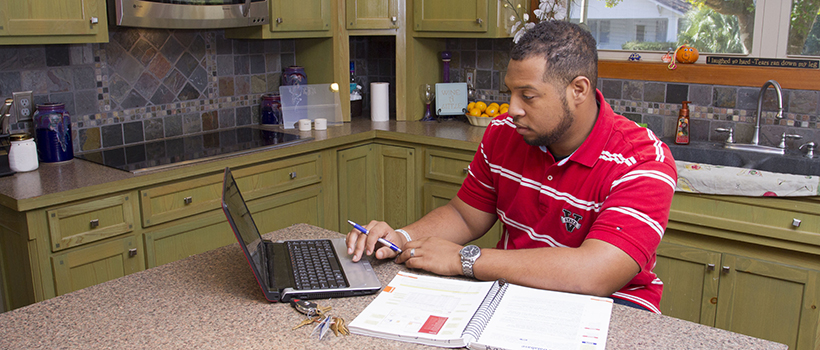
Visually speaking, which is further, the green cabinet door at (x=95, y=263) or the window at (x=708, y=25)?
the window at (x=708, y=25)

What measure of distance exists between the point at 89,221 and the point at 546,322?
1799mm

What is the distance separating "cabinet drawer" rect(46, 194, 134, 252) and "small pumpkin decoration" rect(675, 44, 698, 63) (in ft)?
8.21

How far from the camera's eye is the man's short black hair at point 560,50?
4.76 ft

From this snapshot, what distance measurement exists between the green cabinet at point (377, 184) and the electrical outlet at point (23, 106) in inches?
54.3

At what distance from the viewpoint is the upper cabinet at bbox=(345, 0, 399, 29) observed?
3488mm

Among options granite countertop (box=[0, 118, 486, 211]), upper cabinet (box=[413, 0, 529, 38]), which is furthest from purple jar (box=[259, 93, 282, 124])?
upper cabinet (box=[413, 0, 529, 38])

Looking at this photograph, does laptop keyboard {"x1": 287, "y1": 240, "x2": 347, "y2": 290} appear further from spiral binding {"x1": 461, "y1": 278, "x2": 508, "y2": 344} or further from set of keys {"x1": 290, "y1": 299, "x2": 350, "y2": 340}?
spiral binding {"x1": 461, "y1": 278, "x2": 508, "y2": 344}

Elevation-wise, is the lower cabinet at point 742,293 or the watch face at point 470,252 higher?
the watch face at point 470,252

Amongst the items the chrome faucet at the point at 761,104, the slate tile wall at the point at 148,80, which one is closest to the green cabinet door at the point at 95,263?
the slate tile wall at the point at 148,80

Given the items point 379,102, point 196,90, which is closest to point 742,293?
point 379,102

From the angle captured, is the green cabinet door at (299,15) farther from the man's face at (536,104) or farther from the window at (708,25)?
the man's face at (536,104)

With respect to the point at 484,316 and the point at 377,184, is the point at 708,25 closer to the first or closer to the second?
the point at 377,184

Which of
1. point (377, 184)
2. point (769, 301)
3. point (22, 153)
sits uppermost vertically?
point (22, 153)

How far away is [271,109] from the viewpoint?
3.53 metres
